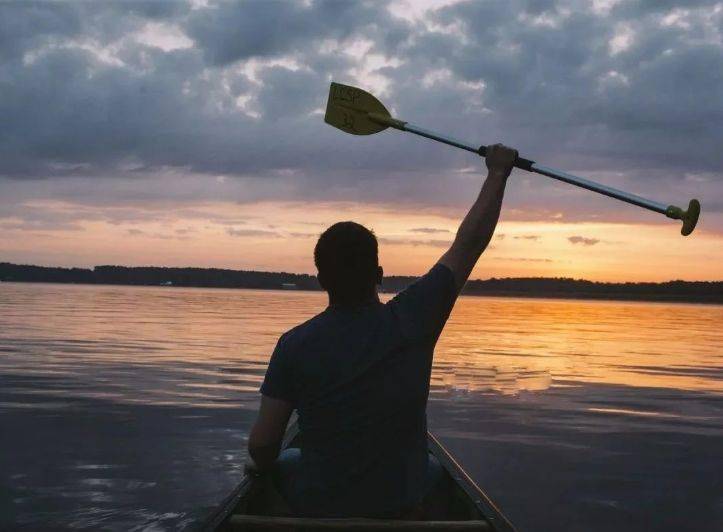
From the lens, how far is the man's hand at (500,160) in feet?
12.3

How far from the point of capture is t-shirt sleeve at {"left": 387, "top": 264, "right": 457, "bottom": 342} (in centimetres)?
324

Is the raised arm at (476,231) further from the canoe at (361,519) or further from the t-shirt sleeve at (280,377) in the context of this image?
the canoe at (361,519)

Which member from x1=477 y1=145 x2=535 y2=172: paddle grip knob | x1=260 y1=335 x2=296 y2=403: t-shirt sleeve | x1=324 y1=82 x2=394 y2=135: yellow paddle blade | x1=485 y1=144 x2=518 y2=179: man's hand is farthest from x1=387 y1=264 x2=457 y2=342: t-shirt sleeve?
x1=324 y1=82 x2=394 y2=135: yellow paddle blade

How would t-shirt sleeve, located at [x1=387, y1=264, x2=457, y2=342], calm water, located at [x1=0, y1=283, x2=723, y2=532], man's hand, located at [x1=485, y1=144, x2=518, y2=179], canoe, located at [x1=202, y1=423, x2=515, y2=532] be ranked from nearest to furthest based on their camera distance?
t-shirt sleeve, located at [x1=387, y1=264, x2=457, y2=342]
canoe, located at [x1=202, y1=423, x2=515, y2=532]
man's hand, located at [x1=485, y1=144, x2=518, y2=179]
calm water, located at [x1=0, y1=283, x2=723, y2=532]

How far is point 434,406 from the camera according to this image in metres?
12.8

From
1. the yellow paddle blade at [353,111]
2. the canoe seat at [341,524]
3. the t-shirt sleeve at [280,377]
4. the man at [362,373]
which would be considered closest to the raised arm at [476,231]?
the man at [362,373]

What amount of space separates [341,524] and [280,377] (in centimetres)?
73

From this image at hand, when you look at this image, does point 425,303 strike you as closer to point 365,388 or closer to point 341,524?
point 365,388

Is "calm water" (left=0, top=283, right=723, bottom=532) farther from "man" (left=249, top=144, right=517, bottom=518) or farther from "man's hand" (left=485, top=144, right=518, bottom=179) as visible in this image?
"man's hand" (left=485, top=144, right=518, bottom=179)

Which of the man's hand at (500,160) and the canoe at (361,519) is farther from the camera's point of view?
the man's hand at (500,160)

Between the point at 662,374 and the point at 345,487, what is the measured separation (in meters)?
16.4

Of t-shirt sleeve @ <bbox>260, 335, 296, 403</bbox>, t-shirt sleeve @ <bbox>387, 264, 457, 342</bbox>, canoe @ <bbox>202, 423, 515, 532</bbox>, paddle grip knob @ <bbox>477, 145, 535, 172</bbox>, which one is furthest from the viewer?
paddle grip knob @ <bbox>477, 145, 535, 172</bbox>

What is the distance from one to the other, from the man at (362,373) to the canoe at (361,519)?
0.10 metres

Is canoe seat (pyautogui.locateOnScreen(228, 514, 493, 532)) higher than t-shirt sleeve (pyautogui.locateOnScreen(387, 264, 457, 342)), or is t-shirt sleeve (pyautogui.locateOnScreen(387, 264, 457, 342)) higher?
t-shirt sleeve (pyautogui.locateOnScreen(387, 264, 457, 342))
